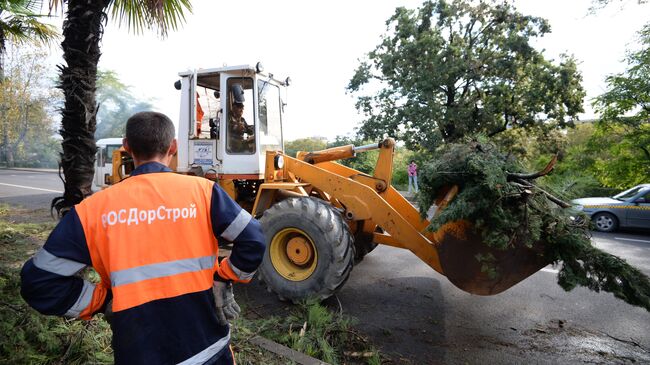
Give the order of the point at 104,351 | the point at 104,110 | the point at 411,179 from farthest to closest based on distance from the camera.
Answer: the point at 104,110 → the point at 411,179 → the point at 104,351

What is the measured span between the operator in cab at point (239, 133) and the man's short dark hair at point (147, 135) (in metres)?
3.35

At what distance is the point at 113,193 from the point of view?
4.87 feet

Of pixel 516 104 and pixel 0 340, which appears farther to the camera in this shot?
pixel 516 104

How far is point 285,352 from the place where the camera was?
9.17 ft

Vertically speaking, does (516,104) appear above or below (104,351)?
above

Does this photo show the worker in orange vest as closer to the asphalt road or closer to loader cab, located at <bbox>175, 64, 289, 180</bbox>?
the asphalt road

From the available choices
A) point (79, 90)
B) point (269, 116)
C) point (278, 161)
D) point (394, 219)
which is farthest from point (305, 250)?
point (79, 90)

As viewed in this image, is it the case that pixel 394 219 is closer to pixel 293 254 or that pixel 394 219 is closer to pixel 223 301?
pixel 293 254

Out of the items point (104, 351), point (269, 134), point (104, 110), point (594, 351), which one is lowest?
point (594, 351)

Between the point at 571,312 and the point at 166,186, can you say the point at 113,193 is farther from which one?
the point at 571,312

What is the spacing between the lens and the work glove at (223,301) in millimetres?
1654

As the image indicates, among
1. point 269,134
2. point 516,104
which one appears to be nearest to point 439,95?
point 516,104

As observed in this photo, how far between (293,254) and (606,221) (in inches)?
373

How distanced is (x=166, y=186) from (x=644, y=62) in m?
16.4
